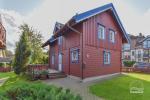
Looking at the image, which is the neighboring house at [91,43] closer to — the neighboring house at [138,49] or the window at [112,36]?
→ the window at [112,36]

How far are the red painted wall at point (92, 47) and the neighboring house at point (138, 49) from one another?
34.4 meters

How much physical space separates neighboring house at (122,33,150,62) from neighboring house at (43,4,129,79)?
111 ft

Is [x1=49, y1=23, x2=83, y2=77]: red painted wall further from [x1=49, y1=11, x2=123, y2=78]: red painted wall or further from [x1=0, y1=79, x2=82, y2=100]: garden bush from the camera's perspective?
[x1=0, y1=79, x2=82, y2=100]: garden bush

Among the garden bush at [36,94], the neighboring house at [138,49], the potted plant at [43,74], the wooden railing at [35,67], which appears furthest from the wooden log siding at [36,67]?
the neighboring house at [138,49]

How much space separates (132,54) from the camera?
188 feet

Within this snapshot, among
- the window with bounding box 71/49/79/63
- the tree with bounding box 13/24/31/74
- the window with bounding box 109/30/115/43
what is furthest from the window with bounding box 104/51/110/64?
the tree with bounding box 13/24/31/74

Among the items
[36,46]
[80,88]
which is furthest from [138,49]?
[80,88]

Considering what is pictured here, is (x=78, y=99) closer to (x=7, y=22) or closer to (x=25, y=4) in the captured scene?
(x=25, y=4)

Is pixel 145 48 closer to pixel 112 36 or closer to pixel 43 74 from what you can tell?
pixel 112 36

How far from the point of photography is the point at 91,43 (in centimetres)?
1545

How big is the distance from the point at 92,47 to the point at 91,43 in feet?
1.30

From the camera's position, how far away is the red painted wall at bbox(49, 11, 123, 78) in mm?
14945

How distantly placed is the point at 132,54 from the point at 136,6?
47169mm

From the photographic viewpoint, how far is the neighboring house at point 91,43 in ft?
48.1
